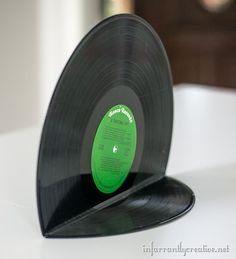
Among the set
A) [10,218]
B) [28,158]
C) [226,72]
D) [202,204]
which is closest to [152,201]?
[202,204]

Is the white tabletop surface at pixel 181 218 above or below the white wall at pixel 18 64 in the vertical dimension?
below

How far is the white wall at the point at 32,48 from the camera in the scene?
8.50ft

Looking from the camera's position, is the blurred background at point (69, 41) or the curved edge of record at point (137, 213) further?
Result: the blurred background at point (69, 41)

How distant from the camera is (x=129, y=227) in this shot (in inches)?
26.0

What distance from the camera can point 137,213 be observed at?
701mm

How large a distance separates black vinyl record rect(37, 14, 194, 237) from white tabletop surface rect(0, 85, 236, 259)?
0.02 meters

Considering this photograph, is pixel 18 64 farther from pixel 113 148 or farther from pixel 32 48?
pixel 113 148

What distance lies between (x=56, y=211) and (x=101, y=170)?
0.26 ft

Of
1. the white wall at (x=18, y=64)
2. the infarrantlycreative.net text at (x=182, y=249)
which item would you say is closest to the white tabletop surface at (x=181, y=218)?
the infarrantlycreative.net text at (x=182, y=249)

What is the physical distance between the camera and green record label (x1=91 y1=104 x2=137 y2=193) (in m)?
0.68

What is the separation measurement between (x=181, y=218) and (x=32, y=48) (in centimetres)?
211

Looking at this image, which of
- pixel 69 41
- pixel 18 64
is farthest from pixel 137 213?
pixel 69 41

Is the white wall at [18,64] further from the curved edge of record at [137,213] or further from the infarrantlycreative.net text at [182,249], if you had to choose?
the infarrantlycreative.net text at [182,249]

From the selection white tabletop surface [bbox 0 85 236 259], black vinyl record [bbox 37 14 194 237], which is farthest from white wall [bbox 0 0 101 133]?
black vinyl record [bbox 37 14 194 237]
